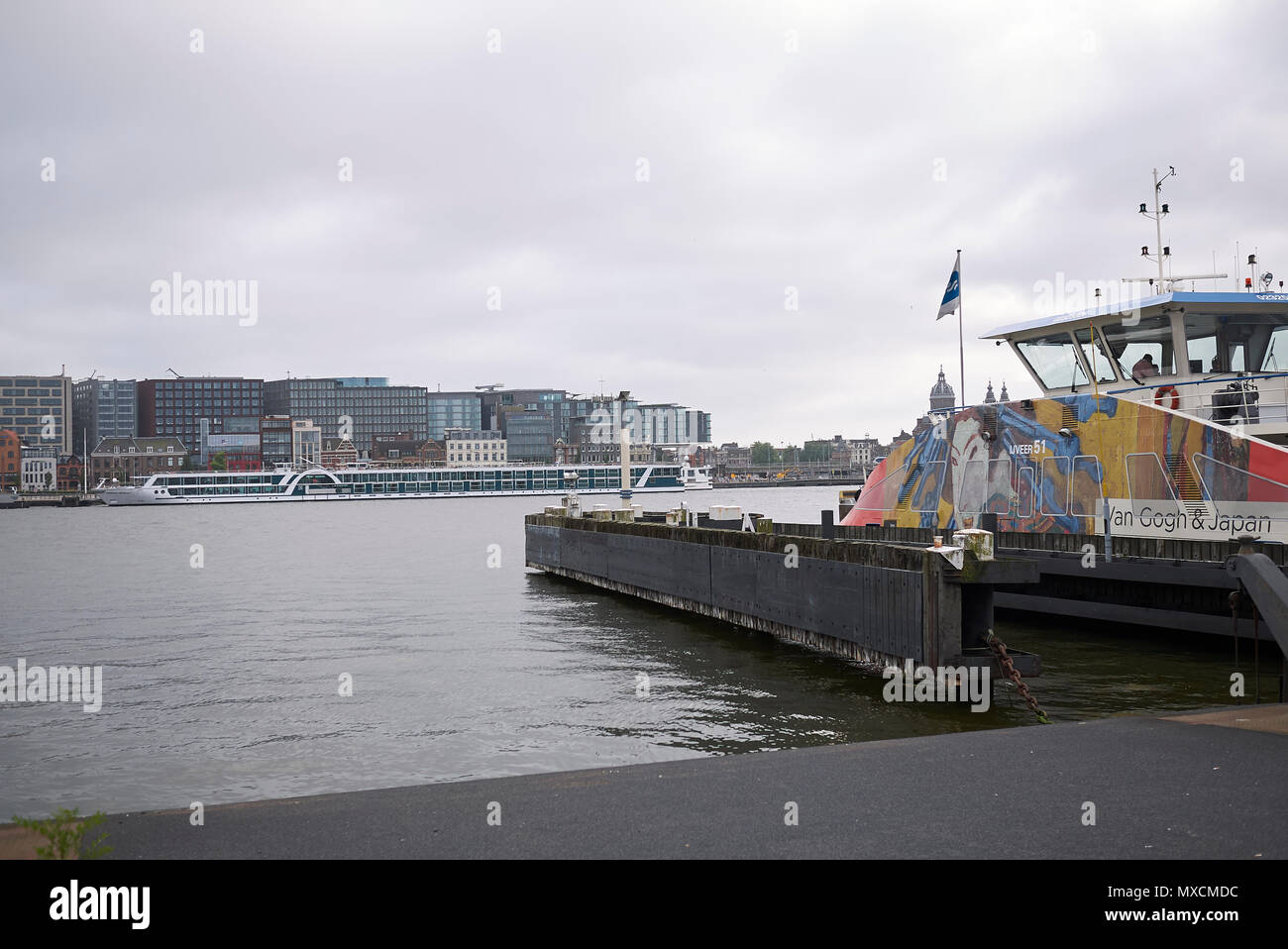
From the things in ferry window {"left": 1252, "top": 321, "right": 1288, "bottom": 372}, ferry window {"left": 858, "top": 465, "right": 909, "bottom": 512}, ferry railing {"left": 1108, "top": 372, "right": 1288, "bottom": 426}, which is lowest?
ferry window {"left": 858, "top": 465, "right": 909, "bottom": 512}

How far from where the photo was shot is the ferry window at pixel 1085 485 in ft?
74.2

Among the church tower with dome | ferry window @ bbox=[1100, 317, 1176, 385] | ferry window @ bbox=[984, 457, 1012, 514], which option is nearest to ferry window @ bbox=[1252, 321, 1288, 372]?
ferry window @ bbox=[1100, 317, 1176, 385]

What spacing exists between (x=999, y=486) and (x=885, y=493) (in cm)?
493

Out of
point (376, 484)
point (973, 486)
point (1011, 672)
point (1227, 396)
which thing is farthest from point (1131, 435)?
point (376, 484)

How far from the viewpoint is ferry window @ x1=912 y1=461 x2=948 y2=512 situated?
91.0ft

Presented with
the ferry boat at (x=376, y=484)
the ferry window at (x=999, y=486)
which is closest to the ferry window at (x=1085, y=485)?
the ferry window at (x=999, y=486)

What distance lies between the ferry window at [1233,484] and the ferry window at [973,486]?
6.17m

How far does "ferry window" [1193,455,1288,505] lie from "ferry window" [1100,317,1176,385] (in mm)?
4974

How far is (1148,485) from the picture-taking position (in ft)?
70.0

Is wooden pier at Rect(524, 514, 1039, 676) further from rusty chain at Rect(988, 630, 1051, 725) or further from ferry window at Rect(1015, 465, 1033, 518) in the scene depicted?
ferry window at Rect(1015, 465, 1033, 518)

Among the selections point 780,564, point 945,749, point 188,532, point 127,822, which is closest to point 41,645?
point 780,564

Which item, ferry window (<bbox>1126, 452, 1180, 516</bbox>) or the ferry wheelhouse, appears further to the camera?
ferry window (<bbox>1126, 452, 1180, 516</bbox>)
